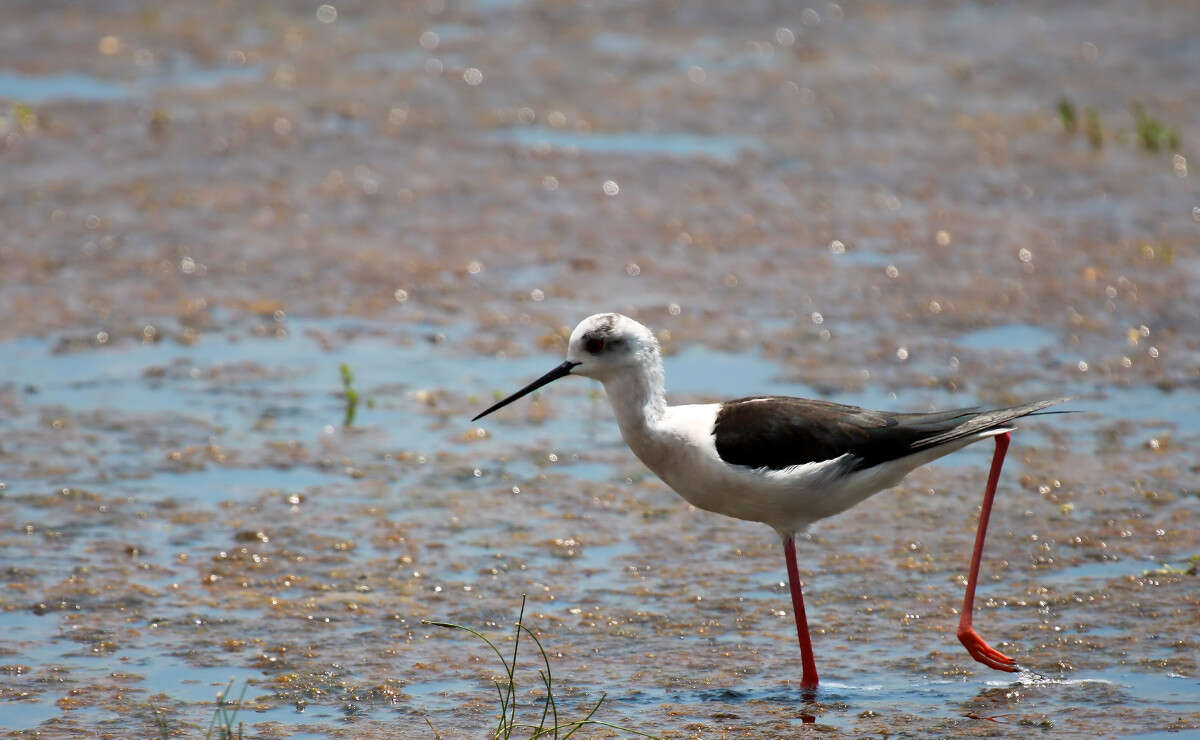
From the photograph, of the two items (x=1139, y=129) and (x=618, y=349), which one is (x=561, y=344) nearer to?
(x=618, y=349)

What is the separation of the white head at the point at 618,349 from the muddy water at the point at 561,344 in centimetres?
80

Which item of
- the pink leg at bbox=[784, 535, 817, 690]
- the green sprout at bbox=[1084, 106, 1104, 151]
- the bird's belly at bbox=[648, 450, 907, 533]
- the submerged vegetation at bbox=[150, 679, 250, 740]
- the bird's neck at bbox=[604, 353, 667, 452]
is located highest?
the green sprout at bbox=[1084, 106, 1104, 151]

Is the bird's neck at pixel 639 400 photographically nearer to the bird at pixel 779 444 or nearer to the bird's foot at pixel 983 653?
the bird at pixel 779 444

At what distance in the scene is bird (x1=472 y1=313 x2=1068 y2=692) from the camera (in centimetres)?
502

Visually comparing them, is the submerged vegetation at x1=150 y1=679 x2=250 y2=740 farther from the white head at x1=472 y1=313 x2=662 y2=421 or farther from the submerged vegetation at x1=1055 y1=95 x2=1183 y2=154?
the submerged vegetation at x1=1055 y1=95 x2=1183 y2=154

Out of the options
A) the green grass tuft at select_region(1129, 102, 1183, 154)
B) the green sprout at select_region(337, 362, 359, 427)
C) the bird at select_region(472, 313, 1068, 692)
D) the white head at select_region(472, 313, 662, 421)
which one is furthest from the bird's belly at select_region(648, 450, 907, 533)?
the green grass tuft at select_region(1129, 102, 1183, 154)

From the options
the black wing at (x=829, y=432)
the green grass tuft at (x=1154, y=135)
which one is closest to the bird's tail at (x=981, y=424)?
the black wing at (x=829, y=432)

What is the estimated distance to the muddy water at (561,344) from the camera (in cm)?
511

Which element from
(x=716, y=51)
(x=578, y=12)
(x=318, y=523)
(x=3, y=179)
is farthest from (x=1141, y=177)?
(x=3, y=179)

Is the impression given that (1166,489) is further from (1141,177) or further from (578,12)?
(578,12)

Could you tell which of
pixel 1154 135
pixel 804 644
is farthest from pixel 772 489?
pixel 1154 135

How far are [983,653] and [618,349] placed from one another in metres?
1.39

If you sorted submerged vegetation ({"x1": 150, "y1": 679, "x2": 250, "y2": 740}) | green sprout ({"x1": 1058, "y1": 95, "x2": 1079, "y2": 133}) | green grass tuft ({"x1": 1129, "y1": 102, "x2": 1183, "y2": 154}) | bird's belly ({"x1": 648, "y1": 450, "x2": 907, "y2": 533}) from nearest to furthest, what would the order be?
submerged vegetation ({"x1": 150, "y1": 679, "x2": 250, "y2": 740}) → bird's belly ({"x1": 648, "y1": 450, "x2": 907, "y2": 533}) → green grass tuft ({"x1": 1129, "y1": 102, "x2": 1183, "y2": 154}) → green sprout ({"x1": 1058, "y1": 95, "x2": 1079, "y2": 133})

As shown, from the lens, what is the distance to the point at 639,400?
5.19m
